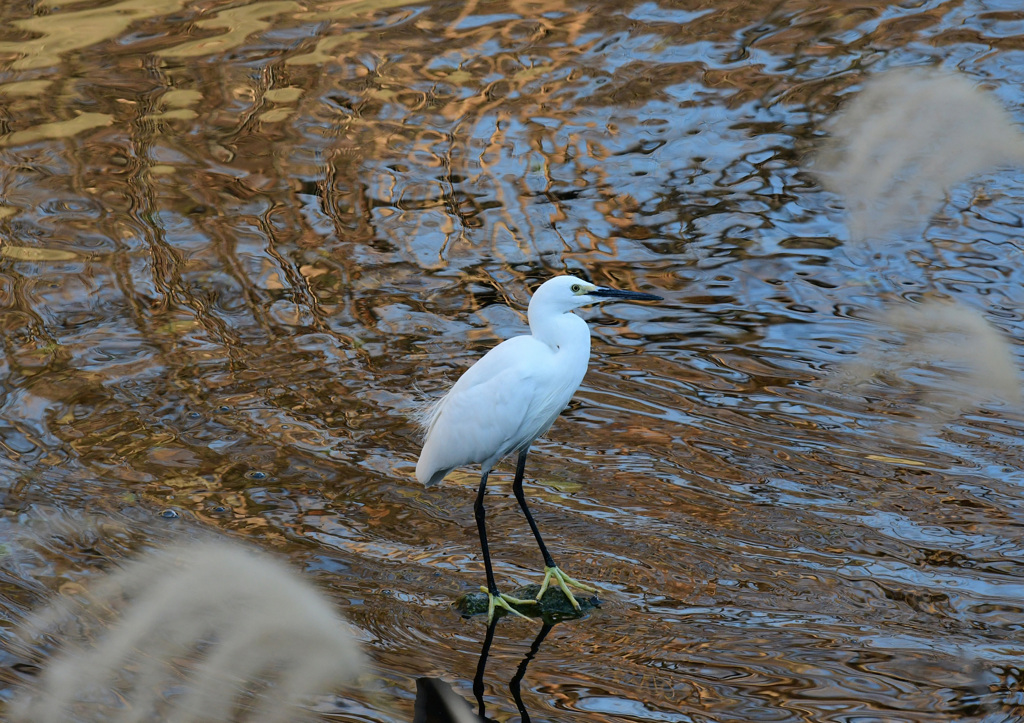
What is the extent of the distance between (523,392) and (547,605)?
0.62 meters

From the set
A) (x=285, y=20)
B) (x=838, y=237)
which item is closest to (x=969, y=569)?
(x=838, y=237)

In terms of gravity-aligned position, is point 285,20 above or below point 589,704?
above

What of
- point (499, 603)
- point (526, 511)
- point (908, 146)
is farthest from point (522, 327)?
point (908, 146)

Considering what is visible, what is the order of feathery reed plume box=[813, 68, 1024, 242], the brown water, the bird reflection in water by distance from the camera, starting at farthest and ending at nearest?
feathery reed plume box=[813, 68, 1024, 242], the brown water, the bird reflection in water

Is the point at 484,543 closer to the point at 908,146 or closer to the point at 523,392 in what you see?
the point at 523,392

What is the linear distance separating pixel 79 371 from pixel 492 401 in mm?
2096

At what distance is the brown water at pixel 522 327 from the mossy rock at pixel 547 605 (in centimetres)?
5

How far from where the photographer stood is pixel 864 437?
400cm

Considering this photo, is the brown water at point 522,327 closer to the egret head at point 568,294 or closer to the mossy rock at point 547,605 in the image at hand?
the mossy rock at point 547,605

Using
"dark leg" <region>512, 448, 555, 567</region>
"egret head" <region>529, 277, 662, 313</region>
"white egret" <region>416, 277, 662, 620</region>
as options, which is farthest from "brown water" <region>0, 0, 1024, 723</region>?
"egret head" <region>529, 277, 662, 313</region>

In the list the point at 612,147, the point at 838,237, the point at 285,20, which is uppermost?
the point at 285,20

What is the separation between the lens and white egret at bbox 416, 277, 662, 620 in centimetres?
321

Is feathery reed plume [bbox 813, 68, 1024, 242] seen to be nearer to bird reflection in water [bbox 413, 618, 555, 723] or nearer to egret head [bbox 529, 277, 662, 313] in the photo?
egret head [bbox 529, 277, 662, 313]

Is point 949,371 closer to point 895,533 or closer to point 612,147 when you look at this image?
point 895,533
